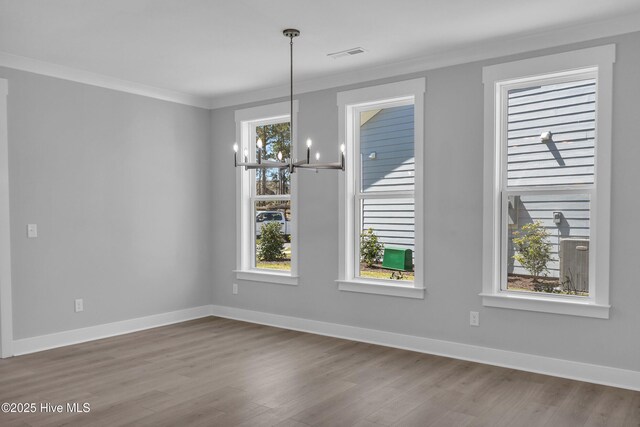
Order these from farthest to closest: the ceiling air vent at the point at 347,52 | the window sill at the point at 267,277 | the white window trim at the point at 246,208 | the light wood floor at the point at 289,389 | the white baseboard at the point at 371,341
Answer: the white window trim at the point at 246,208, the window sill at the point at 267,277, the ceiling air vent at the point at 347,52, the white baseboard at the point at 371,341, the light wood floor at the point at 289,389

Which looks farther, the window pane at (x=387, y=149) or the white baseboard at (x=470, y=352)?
the window pane at (x=387, y=149)

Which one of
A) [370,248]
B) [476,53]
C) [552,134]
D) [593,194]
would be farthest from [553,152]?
[370,248]

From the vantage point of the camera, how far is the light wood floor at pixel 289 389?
313cm

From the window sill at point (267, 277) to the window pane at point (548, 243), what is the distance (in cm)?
235

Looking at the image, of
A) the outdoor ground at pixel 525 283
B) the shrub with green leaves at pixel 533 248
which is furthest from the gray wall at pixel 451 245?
the shrub with green leaves at pixel 533 248

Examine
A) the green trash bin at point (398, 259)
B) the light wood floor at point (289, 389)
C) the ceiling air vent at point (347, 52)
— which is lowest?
the light wood floor at point (289, 389)

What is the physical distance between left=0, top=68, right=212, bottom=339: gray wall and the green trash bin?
250 centimetres

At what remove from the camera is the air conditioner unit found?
3887 mm

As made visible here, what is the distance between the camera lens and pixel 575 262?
12.9ft

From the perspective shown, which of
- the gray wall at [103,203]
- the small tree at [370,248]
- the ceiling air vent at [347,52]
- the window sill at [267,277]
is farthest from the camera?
the window sill at [267,277]

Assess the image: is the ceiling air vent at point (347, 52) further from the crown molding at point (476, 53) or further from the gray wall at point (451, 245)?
the gray wall at point (451, 245)

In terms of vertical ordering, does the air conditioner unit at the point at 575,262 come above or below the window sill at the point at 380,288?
above

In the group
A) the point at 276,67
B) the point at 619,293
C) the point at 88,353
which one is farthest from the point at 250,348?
the point at 619,293

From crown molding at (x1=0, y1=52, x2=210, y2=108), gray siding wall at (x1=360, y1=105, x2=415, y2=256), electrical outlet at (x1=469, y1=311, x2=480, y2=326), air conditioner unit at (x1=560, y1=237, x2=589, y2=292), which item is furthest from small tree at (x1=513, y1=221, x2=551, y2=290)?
crown molding at (x1=0, y1=52, x2=210, y2=108)
